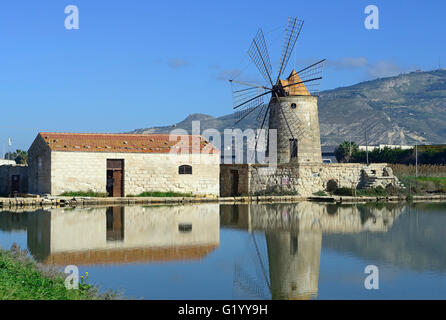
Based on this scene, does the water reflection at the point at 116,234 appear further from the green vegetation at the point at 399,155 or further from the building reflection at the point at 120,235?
the green vegetation at the point at 399,155

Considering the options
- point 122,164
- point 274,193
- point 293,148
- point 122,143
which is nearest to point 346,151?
point 293,148

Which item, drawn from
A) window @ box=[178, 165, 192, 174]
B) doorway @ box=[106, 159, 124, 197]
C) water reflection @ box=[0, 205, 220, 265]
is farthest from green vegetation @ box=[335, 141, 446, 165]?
Answer: water reflection @ box=[0, 205, 220, 265]

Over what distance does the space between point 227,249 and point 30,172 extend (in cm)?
1565

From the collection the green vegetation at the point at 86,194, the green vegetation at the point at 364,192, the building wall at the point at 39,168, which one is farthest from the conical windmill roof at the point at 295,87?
the building wall at the point at 39,168

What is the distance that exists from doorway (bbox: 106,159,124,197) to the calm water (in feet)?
12.4

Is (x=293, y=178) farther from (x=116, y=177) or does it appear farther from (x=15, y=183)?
(x=15, y=183)

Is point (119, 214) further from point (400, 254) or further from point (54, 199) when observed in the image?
point (400, 254)

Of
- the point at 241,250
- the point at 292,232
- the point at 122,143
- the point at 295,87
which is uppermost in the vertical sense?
the point at 295,87

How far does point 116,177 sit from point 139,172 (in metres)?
0.90

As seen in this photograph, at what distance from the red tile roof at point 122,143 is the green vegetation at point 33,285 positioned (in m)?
13.7

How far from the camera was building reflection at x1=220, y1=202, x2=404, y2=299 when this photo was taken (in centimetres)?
830

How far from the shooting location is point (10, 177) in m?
25.2
